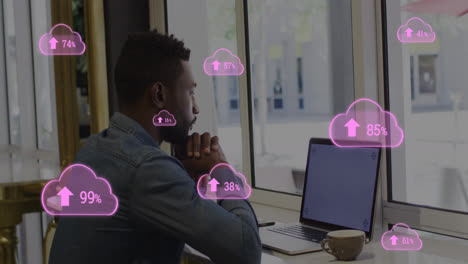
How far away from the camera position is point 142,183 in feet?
3.94

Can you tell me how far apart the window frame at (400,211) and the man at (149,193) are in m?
0.72

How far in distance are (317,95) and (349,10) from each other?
138cm

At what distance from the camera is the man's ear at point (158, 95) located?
1345mm

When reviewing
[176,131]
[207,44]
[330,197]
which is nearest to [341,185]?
[330,197]

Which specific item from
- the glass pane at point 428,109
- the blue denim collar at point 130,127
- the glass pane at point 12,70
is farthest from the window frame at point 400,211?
the glass pane at point 12,70

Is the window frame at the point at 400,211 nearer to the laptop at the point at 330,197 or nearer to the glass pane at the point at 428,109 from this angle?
the glass pane at the point at 428,109

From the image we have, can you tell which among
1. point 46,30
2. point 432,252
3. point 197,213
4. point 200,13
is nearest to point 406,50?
point 432,252

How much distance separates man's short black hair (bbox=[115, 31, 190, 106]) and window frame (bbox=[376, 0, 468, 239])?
0.86 m

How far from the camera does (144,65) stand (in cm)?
135

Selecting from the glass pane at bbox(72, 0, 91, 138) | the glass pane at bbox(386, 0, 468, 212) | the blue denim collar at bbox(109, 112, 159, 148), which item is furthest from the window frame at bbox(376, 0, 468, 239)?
the glass pane at bbox(72, 0, 91, 138)

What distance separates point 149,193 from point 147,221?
67 millimetres

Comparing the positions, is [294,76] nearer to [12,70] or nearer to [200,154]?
[12,70]

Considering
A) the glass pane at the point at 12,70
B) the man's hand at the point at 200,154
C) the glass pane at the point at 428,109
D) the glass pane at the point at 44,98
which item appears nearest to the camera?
the man's hand at the point at 200,154

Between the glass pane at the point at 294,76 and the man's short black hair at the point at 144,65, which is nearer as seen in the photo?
the man's short black hair at the point at 144,65
